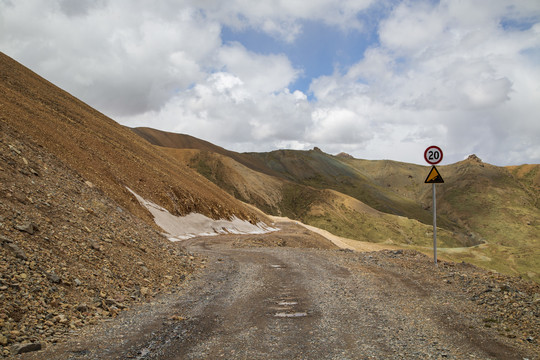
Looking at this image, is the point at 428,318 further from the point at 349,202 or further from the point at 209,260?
the point at 349,202

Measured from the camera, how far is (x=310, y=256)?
1741 cm

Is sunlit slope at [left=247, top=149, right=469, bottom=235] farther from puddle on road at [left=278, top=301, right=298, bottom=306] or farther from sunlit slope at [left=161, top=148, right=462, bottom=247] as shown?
puddle on road at [left=278, top=301, right=298, bottom=306]

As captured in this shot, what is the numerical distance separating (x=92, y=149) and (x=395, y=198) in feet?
423

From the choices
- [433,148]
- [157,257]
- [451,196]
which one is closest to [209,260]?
[157,257]

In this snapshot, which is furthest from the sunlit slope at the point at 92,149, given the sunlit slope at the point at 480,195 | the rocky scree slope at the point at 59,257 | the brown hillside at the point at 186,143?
→ the brown hillside at the point at 186,143

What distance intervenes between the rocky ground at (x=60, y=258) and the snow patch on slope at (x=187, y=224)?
12.5 meters

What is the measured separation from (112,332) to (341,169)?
17319 cm

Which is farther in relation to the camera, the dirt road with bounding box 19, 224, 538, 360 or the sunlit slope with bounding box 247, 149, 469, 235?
the sunlit slope with bounding box 247, 149, 469, 235

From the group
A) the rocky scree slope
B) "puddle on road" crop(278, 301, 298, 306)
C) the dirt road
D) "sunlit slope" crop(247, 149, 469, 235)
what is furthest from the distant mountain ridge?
the rocky scree slope

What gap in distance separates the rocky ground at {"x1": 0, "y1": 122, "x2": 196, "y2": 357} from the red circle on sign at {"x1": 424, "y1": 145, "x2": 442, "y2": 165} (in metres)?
10.2

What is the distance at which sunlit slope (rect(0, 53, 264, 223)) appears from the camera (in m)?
24.6

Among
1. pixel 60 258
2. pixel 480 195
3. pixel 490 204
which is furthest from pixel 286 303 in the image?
pixel 480 195

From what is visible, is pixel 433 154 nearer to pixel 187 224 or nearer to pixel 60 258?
pixel 60 258

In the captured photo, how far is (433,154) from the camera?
1322 centimetres
